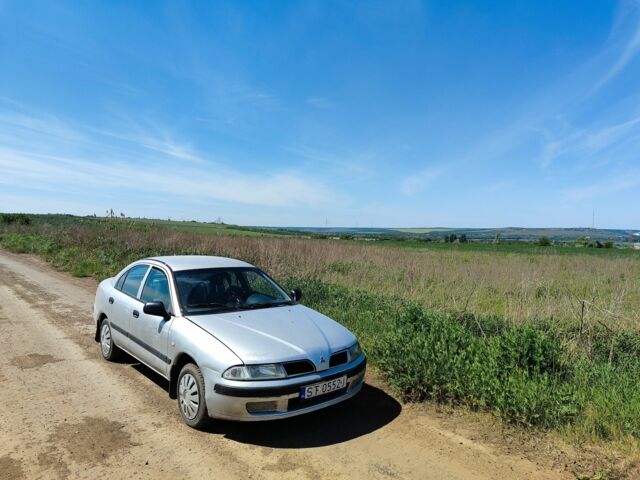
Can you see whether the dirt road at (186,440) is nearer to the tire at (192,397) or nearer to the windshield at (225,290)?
the tire at (192,397)

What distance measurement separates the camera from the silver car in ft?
11.5

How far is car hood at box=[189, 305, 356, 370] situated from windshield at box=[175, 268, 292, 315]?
8.9 inches

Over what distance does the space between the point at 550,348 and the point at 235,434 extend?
12.0 feet

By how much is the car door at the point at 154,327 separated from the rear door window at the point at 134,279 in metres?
0.20

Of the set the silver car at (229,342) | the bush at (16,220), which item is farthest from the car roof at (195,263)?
the bush at (16,220)

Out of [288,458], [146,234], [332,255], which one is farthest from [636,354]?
[146,234]

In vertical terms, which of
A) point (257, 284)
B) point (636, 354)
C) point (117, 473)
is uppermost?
point (257, 284)

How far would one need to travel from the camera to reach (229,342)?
3.68 meters

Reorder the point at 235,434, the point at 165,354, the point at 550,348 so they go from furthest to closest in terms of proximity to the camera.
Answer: the point at 550,348 < the point at 165,354 < the point at 235,434

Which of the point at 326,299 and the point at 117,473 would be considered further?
the point at 326,299

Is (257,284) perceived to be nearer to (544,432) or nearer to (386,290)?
(544,432)

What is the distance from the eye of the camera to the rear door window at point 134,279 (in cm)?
529

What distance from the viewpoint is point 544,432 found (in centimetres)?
375

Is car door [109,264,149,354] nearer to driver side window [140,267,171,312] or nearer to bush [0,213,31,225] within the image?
driver side window [140,267,171,312]
